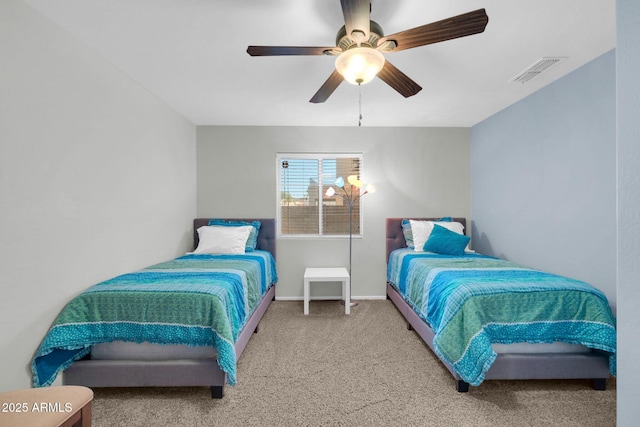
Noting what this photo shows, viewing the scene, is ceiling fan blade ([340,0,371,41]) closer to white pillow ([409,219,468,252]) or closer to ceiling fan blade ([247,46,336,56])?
ceiling fan blade ([247,46,336,56])

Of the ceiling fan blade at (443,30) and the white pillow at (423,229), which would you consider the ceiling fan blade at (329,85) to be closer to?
the ceiling fan blade at (443,30)

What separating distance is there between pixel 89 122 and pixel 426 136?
375 cm

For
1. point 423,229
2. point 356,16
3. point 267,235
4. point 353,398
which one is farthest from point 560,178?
point 267,235

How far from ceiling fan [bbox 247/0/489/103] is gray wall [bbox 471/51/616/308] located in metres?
1.62

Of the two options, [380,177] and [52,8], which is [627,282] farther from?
[380,177]

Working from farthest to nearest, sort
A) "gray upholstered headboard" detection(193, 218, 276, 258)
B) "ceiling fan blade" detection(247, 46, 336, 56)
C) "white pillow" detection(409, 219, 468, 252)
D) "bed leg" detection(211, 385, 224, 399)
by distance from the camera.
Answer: "gray upholstered headboard" detection(193, 218, 276, 258) < "white pillow" detection(409, 219, 468, 252) < "bed leg" detection(211, 385, 224, 399) < "ceiling fan blade" detection(247, 46, 336, 56)

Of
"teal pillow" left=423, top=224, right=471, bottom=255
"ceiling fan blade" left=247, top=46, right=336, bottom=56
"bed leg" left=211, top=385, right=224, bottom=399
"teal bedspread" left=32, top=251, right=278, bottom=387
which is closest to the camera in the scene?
"ceiling fan blade" left=247, top=46, right=336, bottom=56

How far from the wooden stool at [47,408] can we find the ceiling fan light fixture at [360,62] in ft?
6.53

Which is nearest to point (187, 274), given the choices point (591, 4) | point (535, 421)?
point (535, 421)

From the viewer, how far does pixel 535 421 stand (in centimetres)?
175

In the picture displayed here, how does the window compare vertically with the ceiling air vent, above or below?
below

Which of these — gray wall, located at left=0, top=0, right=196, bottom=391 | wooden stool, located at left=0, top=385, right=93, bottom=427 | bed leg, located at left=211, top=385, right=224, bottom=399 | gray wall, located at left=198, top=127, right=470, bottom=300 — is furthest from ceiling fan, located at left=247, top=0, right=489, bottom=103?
gray wall, located at left=198, top=127, right=470, bottom=300

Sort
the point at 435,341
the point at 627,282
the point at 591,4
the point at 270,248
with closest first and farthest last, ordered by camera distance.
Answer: the point at 627,282, the point at 591,4, the point at 435,341, the point at 270,248

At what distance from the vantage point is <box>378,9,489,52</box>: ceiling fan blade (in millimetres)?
1375
